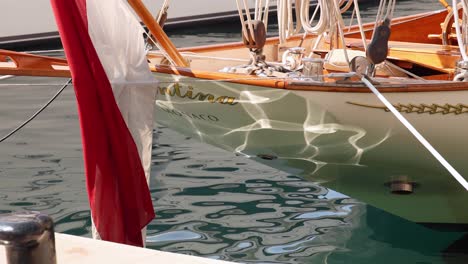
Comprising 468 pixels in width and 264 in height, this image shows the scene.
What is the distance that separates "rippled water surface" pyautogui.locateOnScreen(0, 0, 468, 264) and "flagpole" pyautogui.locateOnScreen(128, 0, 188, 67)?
2.15 feet

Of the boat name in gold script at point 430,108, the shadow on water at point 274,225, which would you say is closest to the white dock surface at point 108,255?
the boat name in gold script at point 430,108

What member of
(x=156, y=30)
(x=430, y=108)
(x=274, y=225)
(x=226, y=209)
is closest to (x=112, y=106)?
(x=156, y=30)

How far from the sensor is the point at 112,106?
154 inches

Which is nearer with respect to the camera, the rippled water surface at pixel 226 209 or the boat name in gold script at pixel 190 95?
the boat name in gold script at pixel 190 95

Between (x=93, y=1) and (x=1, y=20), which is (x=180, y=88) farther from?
(x=1, y=20)

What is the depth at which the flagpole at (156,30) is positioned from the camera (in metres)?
4.70

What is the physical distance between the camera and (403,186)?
17.8 ft

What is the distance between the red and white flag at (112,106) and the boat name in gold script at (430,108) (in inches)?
54.1

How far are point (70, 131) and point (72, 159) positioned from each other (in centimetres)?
103

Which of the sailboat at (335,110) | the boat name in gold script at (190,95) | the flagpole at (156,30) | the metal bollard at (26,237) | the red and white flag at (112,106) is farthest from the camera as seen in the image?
the boat name in gold script at (190,95)

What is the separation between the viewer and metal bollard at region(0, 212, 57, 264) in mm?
2070

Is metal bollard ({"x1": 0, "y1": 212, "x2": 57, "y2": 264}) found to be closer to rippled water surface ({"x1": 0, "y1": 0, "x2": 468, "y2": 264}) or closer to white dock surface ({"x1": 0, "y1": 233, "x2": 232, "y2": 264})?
white dock surface ({"x1": 0, "y1": 233, "x2": 232, "y2": 264})

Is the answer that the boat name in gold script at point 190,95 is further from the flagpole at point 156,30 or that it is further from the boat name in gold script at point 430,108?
the boat name in gold script at point 430,108

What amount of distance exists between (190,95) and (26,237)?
320cm
